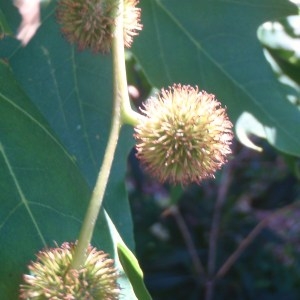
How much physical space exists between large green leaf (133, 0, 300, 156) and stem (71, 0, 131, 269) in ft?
1.29

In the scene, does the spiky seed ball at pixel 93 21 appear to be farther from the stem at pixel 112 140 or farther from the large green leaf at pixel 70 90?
the large green leaf at pixel 70 90

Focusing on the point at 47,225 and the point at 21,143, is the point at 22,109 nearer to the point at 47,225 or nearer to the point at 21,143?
the point at 21,143

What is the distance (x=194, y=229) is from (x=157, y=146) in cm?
255

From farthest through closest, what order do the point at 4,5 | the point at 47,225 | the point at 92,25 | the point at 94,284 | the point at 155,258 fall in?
the point at 155,258 → the point at 4,5 → the point at 92,25 → the point at 47,225 → the point at 94,284

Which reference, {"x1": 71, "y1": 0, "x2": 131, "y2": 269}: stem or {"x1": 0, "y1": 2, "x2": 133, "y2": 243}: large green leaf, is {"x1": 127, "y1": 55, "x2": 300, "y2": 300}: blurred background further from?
{"x1": 71, "y1": 0, "x2": 131, "y2": 269}: stem

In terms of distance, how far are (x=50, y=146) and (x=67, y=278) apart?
0.33m

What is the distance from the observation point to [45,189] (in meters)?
1.34

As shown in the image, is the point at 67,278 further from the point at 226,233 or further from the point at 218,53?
the point at 226,233

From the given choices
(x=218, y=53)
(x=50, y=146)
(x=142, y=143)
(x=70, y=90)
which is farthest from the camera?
(x=218, y=53)

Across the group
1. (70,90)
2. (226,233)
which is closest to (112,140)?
(70,90)

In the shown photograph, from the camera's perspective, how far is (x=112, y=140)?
1172 millimetres

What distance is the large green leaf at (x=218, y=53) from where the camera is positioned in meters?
1.76

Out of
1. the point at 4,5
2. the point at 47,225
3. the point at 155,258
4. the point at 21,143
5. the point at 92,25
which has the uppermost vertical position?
the point at 155,258

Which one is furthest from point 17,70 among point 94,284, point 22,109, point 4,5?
point 94,284
